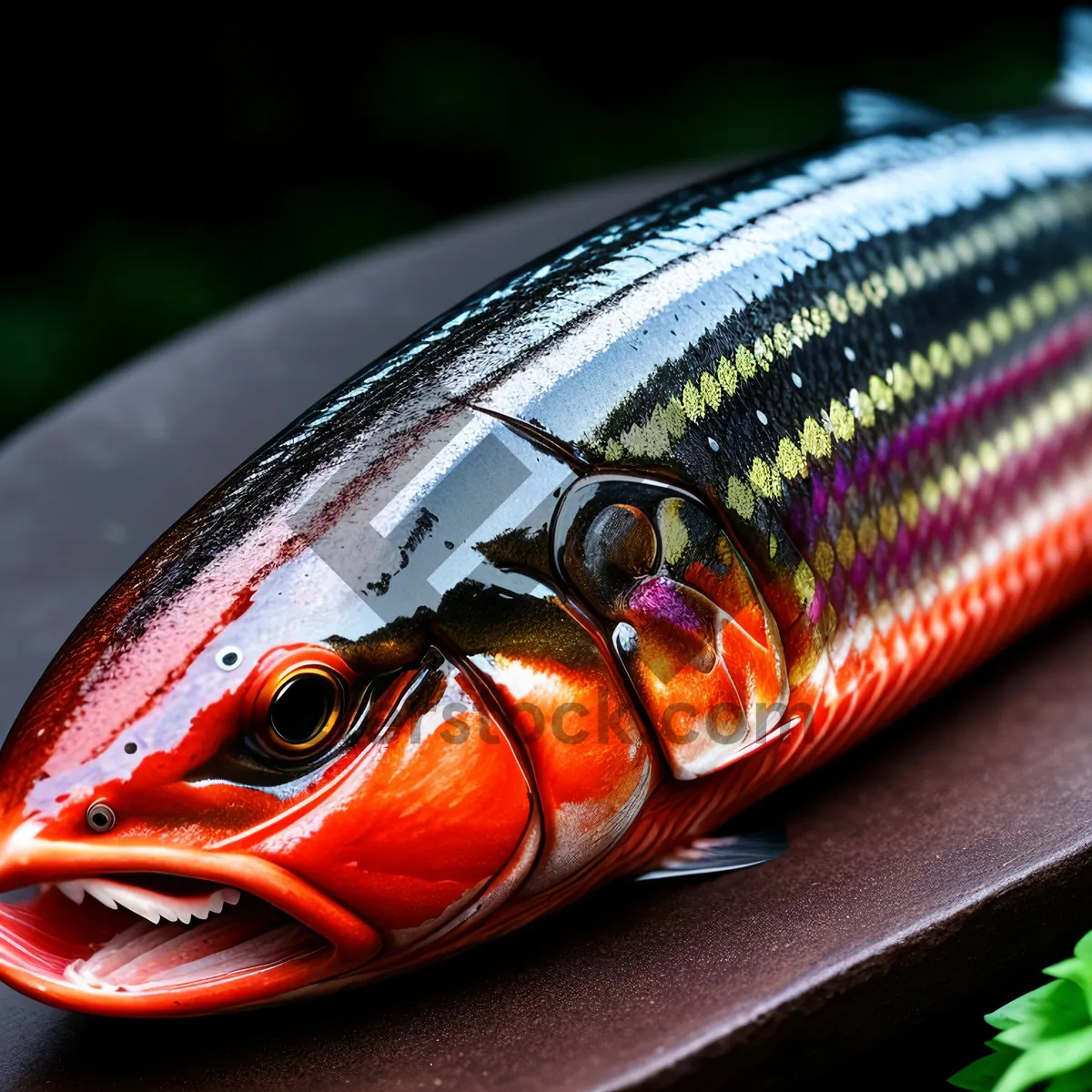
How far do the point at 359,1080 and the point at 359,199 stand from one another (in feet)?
9.83

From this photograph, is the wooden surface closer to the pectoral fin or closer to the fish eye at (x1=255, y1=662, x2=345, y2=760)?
the pectoral fin

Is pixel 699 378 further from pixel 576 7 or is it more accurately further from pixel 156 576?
pixel 576 7

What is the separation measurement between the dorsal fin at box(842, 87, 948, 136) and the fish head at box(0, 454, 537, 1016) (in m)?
1.03

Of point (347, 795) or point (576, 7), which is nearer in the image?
point (347, 795)

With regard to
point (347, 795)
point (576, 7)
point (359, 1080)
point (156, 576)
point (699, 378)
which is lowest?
point (359, 1080)

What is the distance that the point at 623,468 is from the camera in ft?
3.85

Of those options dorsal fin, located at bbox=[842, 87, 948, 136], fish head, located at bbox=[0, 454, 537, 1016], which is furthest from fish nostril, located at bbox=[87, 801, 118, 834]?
dorsal fin, located at bbox=[842, 87, 948, 136]

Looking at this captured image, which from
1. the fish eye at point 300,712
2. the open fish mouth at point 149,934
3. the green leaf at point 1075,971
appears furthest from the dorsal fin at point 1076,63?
the open fish mouth at point 149,934

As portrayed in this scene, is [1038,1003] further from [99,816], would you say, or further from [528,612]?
[99,816]

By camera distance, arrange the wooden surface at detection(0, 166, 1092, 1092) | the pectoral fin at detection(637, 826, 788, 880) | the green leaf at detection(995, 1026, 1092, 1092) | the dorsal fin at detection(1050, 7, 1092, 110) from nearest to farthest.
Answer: the green leaf at detection(995, 1026, 1092, 1092)
the wooden surface at detection(0, 166, 1092, 1092)
the pectoral fin at detection(637, 826, 788, 880)
the dorsal fin at detection(1050, 7, 1092, 110)

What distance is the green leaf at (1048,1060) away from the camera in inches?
38.5

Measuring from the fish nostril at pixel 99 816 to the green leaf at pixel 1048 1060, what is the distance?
2.14 feet

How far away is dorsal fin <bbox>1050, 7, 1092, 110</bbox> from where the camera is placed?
2018mm

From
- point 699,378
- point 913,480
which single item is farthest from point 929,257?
point 699,378
